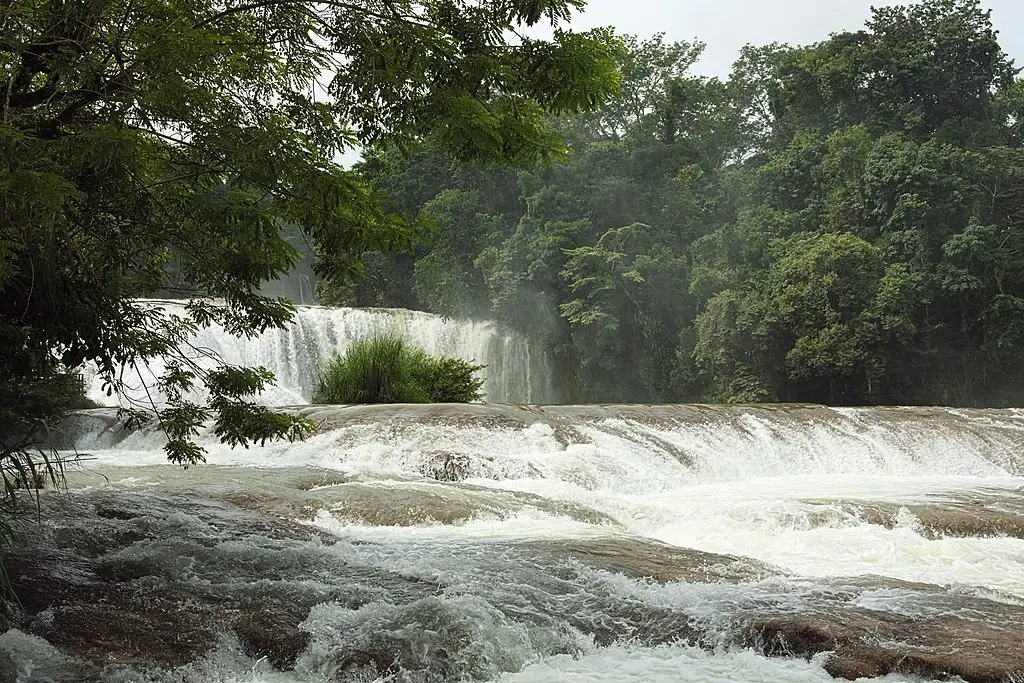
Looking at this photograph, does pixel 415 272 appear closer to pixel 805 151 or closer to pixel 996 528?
pixel 805 151

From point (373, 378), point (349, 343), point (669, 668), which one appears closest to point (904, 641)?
point (669, 668)

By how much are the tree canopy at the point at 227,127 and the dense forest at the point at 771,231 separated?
1537cm

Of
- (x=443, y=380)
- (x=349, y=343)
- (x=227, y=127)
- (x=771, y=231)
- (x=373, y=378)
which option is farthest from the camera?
(x=771, y=231)

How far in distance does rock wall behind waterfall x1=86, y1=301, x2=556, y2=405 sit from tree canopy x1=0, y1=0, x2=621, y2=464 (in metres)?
8.78

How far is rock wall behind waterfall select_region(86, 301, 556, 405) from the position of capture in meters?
17.3

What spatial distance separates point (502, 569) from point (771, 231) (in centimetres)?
1883

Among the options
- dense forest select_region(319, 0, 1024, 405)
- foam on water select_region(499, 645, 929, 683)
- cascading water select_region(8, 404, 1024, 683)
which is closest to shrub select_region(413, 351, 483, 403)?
cascading water select_region(8, 404, 1024, 683)

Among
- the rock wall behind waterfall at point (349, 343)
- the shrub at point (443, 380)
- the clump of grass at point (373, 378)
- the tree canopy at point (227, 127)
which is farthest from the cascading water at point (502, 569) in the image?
the rock wall behind waterfall at point (349, 343)

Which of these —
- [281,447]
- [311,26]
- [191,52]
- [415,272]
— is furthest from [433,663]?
[415,272]

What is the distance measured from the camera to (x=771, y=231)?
73.2 ft

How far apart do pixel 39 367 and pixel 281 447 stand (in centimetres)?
551

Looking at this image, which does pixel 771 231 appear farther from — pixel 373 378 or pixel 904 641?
pixel 904 641

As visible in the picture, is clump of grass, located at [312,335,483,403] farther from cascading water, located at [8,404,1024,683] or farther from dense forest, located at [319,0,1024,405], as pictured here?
dense forest, located at [319,0,1024,405]

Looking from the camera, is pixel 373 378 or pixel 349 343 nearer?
pixel 373 378
